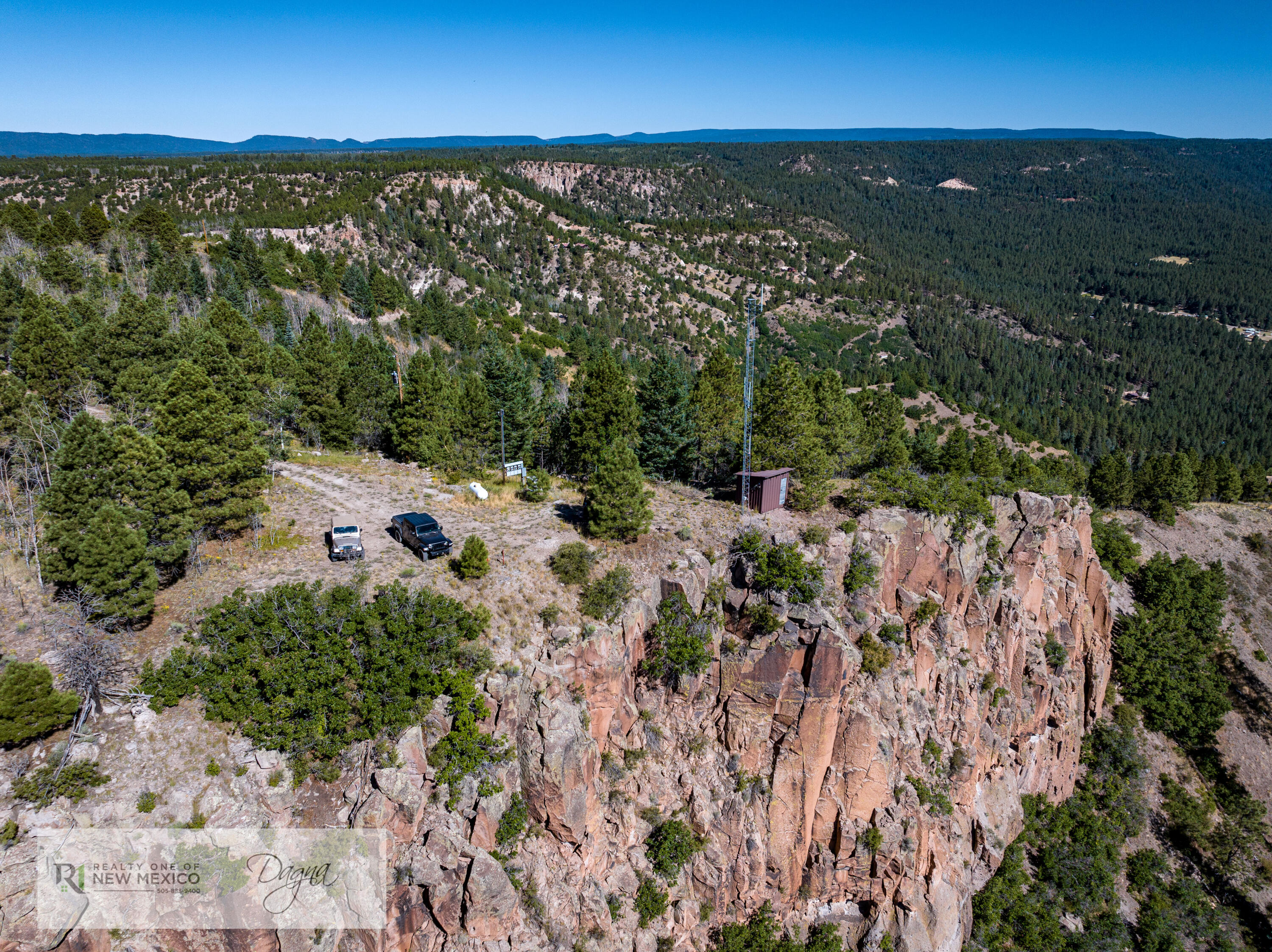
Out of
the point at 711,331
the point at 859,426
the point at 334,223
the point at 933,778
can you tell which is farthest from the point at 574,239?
the point at 933,778

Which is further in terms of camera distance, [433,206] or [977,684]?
[433,206]

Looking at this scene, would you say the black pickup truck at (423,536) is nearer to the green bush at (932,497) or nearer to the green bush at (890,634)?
the green bush at (890,634)

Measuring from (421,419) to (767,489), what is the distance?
95.5 feet

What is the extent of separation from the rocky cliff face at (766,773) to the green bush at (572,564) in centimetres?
357

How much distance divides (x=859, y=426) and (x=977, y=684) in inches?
1047

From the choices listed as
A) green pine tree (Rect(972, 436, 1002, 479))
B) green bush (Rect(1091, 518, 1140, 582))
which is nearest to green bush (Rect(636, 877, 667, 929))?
green pine tree (Rect(972, 436, 1002, 479))

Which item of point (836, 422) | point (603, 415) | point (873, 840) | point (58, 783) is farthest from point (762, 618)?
point (58, 783)

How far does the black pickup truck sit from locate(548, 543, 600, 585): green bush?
594 centimetres

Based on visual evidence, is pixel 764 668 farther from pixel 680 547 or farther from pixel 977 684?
pixel 977 684

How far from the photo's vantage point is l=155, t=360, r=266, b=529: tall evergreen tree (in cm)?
3159

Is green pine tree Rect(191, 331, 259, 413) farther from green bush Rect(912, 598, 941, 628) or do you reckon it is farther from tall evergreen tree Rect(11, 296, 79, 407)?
green bush Rect(912, 598, 941, 628)

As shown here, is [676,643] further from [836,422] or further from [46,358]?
[46,358]

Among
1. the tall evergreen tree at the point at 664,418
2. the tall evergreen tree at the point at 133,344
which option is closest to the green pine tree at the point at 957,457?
the tall evergreen tree at the point at 664,418

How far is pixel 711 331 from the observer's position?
139 m
